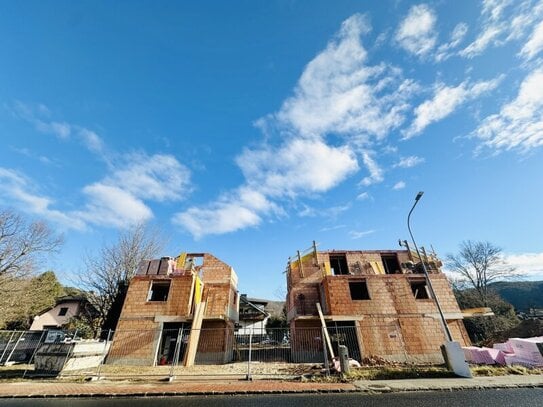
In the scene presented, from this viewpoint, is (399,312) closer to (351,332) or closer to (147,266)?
(351,332)

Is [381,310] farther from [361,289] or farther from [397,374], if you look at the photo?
[397,374]

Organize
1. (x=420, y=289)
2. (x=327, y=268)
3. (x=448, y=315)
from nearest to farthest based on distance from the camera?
(x=448, y=315) < (x=420, y=289) < (x=327, y=268)

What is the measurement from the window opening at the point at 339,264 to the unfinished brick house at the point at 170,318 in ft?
33.6

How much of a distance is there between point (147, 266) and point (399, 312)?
63.9ft

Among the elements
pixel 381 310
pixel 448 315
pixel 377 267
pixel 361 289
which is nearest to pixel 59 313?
pixel 361 289

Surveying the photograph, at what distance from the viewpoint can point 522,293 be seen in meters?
48.3

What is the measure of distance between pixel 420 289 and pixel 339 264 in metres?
6.92

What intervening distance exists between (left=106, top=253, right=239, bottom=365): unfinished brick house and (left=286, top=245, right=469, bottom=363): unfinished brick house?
5939 millimetres

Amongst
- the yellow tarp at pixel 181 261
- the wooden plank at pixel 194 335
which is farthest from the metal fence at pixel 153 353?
the yellow tarp at pixel 181 261

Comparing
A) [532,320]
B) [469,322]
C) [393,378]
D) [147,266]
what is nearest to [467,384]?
[393,378]

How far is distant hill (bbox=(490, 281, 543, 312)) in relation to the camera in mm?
44681

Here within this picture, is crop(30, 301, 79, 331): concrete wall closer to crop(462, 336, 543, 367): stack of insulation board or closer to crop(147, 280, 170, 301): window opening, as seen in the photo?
crop(147, 280, 170, 301): window opening

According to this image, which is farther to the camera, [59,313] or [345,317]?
[59,313]

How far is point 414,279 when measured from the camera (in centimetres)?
1884
